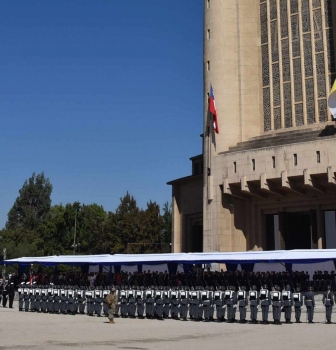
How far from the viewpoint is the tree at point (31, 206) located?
80750 mm

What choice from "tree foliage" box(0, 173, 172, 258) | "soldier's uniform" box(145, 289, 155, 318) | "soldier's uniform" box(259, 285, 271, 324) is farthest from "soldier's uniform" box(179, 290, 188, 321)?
"tree foliage" box(0, 173, 172, 258)

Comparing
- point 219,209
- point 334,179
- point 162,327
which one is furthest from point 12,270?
point 162,327

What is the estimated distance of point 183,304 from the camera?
71.7 ft

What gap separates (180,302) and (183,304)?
0.17 metres

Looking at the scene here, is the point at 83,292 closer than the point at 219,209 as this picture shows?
Yes

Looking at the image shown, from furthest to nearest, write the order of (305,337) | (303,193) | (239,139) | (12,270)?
1. (12,270)
2. (239,139)
3. (303,193)
4. (305,337)

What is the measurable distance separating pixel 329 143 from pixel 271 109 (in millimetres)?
8079

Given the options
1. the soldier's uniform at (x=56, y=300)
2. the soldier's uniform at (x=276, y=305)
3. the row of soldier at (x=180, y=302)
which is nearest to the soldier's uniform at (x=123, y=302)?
the row of soldier at (x=180, y=302)

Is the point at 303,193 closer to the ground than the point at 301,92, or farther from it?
closer to the ground

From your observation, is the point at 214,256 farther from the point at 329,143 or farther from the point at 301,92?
the point at 301,92

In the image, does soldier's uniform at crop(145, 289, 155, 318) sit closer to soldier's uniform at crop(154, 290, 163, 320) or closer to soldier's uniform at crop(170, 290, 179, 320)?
soldier's uniform at crop(154, 290, 163, 320)

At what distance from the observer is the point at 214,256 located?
2625cm

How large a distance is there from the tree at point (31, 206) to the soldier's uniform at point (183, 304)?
6160cm

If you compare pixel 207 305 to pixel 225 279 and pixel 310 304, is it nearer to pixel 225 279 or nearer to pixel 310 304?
pixel 310 304
